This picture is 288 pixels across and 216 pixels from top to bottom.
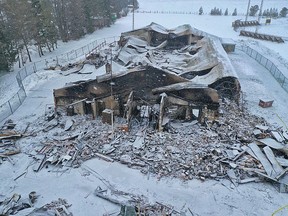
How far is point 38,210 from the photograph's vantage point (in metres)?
9.86

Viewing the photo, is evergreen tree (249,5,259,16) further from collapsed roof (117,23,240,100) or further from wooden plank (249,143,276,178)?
wooden plank (249,143,276,178)

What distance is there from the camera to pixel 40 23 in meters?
30.5

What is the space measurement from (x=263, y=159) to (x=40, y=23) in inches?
1122

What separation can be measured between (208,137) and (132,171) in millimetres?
4658

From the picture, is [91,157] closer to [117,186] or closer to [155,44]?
[117,186]

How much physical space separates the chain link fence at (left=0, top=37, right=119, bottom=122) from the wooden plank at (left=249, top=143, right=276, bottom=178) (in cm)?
1522

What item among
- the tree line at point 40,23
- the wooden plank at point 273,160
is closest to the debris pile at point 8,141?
the tree line at point 40,23

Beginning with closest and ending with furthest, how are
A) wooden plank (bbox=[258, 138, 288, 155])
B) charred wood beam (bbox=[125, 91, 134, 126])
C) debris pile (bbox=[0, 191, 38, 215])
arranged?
debris pile (bbox=[0, 191, 38, 215]), wooden plank (bbox=[258, 138, 288, 155]), charred wood beam (bbox=[125, 91, 134, 126])

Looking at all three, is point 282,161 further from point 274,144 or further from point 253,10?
point 253,10

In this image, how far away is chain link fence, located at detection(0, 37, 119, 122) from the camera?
1789 centimetres

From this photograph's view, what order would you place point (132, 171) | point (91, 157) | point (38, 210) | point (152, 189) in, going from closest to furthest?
point (38, 210) < point (152, 189) < point (132, 171) < point (91, 157)

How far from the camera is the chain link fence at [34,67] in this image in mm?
17891

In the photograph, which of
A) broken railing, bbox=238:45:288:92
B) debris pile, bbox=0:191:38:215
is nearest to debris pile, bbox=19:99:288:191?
debris pile, bbox=0:191:38:215

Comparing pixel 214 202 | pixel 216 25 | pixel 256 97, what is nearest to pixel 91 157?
pixel 214 202
